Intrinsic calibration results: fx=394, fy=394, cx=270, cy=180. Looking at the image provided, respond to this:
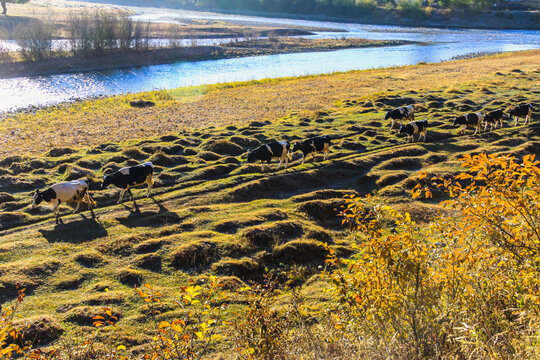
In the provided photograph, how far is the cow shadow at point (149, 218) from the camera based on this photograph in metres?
17.3

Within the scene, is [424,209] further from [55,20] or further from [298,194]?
[55,20]

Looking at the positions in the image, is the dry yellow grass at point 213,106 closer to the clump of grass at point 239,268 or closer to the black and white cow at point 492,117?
the black and white cow at point 492,117

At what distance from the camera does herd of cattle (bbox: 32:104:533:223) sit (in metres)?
17.8

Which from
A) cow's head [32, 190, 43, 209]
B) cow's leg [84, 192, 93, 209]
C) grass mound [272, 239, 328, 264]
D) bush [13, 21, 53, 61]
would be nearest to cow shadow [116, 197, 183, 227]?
cow's leg [84, 192, 93, 209]

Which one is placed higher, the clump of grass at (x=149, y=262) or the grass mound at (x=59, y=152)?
the grass mound at (x=59, y=152)

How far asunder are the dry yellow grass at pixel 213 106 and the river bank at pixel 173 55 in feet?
100

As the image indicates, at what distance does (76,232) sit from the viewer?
16.5 metres

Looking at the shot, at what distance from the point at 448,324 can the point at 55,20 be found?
14434 cm

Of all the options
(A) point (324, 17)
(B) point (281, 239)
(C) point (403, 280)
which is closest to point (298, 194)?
(B) point (281, 239)

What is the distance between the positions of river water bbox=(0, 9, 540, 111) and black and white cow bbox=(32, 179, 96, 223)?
113 ft

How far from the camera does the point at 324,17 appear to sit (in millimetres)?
187625

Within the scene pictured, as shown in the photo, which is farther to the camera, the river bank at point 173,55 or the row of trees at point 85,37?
the row of trees at point 85,37

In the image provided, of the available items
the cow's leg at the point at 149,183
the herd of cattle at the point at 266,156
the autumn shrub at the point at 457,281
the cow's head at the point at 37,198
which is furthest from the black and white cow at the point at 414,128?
the cow's head at the point at 37,198

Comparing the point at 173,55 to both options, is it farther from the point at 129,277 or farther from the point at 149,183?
the point at 129,277
